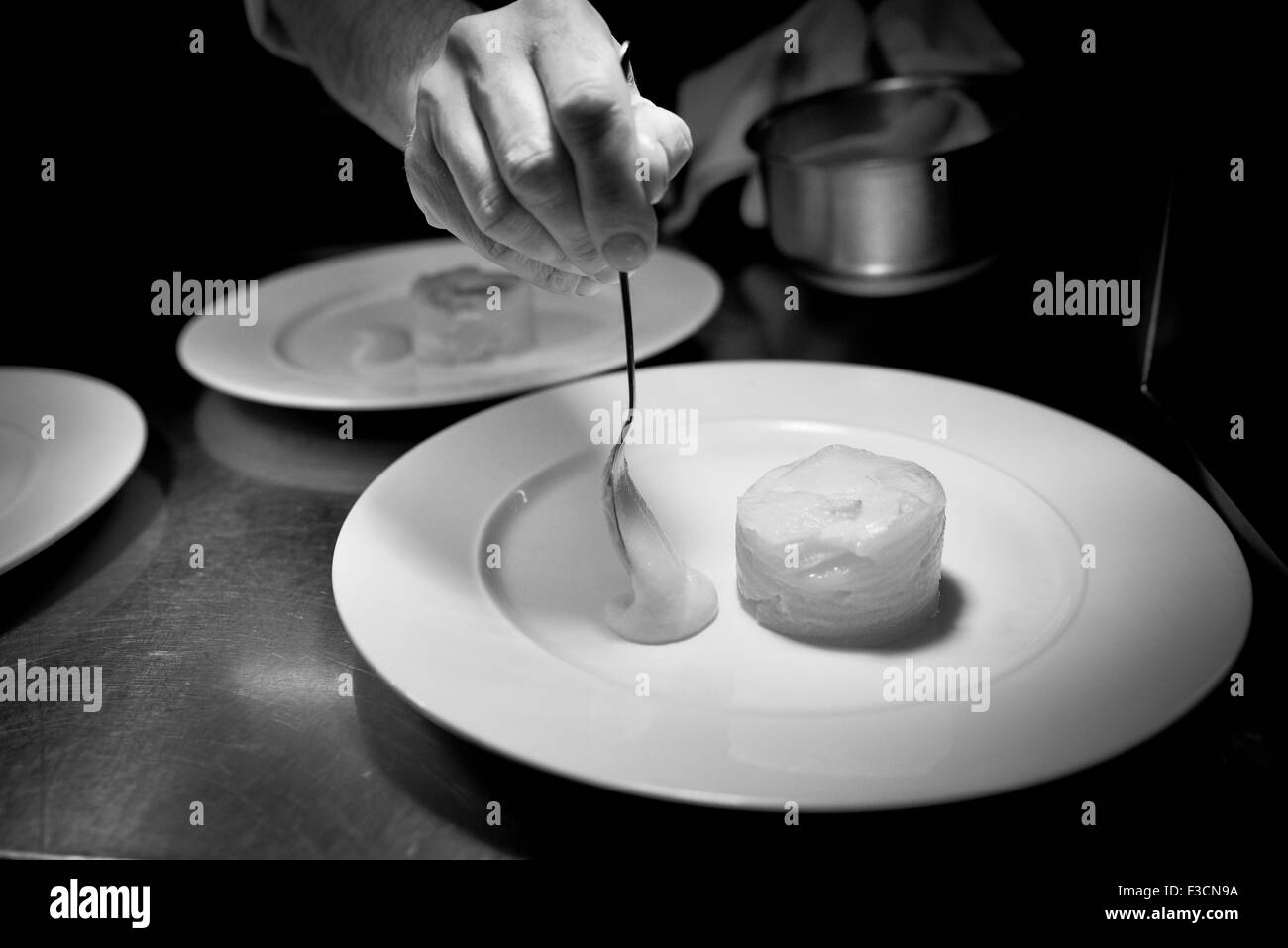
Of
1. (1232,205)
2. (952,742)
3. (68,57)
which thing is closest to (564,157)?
(952,742)

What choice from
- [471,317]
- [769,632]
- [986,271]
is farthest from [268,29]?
[769,632]

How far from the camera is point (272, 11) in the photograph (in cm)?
181

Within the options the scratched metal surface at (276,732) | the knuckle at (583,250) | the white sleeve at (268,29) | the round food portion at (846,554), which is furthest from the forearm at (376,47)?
the round food portion at (846,554)

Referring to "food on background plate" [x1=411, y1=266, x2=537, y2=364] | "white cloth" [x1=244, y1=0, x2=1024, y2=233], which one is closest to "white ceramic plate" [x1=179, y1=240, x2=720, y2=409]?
"food on background plate" [x1=411, y1=266, x2=537, y2=364]

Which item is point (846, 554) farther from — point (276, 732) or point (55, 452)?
point (55, 452)

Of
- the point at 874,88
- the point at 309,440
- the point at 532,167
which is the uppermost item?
the point at 532,167

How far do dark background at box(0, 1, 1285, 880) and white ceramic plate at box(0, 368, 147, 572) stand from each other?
170 mm

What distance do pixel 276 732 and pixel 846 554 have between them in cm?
52

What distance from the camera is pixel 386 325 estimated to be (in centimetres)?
176

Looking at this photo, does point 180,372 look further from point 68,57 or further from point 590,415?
point 68,57

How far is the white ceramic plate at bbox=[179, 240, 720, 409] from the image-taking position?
1.41 meters

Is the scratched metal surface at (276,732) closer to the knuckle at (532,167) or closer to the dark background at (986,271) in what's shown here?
the dark background at (986,271)

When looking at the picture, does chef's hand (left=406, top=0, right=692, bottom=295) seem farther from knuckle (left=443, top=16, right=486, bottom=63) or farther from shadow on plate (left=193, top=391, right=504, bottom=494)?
shadow on plate (left=193, top=391, right=504, bottom=494)

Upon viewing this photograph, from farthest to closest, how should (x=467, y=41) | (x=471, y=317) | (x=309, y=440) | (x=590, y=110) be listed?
(x=471, y=317), (x=309, y=440), (x=467, y=41), (x=590, y=110)
